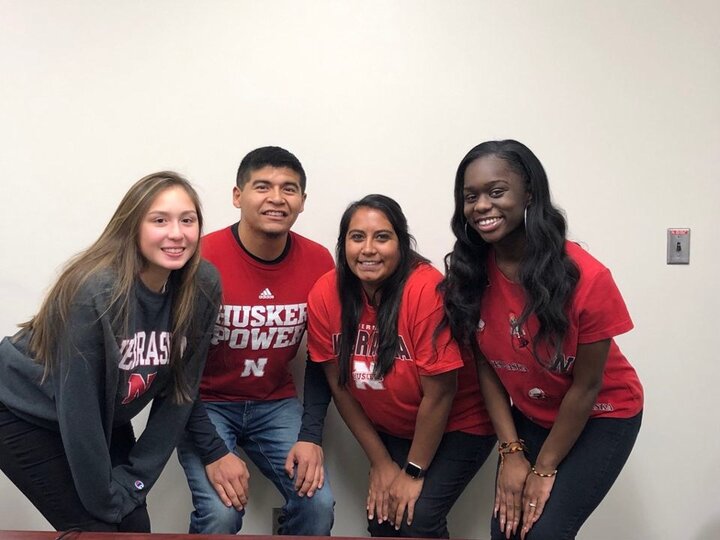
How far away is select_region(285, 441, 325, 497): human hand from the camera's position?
1.71m

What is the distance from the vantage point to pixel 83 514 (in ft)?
4.78

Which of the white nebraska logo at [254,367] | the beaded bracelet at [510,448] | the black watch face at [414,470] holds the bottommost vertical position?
the black watch face at [414,470]

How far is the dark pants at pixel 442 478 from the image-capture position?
166 cm

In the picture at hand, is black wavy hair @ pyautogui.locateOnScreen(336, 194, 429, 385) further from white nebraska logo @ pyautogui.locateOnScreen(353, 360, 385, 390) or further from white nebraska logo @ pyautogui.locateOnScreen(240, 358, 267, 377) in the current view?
white nebraska logo @ pyautogui.locateOnScreen(240, 358, 267, 377)

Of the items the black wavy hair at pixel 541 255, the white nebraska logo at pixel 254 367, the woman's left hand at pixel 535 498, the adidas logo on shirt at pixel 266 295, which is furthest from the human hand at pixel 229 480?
the black wavy hair at pixel 541 255

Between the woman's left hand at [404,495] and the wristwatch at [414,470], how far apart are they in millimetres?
10

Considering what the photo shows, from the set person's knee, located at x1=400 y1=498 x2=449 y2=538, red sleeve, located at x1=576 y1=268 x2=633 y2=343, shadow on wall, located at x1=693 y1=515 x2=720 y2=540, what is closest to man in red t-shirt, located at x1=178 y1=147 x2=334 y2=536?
person's knee, located at x1=400 y1=498 x2=449 y2=538

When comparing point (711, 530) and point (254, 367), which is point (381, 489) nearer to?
point (254, 367)

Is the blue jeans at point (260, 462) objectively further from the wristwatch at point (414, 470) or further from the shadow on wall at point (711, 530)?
the shadow on wall at point (711, 530)

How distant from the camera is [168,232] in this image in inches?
55.7

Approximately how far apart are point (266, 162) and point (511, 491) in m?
1.15

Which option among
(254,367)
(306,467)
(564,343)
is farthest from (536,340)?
(254,367)

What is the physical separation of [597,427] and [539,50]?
1233 millimetres

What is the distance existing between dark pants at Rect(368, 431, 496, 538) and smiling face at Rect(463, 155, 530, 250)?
656 mm
